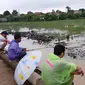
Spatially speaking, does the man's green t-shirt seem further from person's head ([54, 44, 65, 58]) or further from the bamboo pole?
the bamboo pole

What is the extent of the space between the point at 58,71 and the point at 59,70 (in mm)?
34

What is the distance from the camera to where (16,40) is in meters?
7.60

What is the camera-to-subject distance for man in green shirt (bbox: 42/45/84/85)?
453cm

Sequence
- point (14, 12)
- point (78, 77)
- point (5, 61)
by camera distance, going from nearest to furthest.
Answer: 1. point (78, 77)
2. point (5, 61)
3. point (14, 12)

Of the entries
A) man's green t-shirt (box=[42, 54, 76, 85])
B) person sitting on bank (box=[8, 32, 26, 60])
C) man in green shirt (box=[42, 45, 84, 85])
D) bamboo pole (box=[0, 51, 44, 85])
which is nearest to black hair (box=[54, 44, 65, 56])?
man in green shirt (box=[42, 45, 84, 85])

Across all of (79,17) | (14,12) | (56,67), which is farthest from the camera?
(14,12)

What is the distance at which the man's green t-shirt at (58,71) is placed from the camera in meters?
4.54

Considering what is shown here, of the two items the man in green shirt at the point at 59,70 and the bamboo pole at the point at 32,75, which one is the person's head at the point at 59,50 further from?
the bamboo pole at the point at 32,75

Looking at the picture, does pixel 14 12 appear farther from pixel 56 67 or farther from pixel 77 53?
pixel 56 67

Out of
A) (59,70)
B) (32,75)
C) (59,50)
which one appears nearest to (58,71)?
(59,70)

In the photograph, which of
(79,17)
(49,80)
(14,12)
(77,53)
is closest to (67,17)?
(79,17)

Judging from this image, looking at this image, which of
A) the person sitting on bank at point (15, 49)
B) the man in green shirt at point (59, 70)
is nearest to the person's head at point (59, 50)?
the man in green shirt at point (59, 70)

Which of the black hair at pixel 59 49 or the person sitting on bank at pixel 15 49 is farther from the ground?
the black hair at pixel 59 49

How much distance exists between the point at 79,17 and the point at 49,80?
2461 inches
